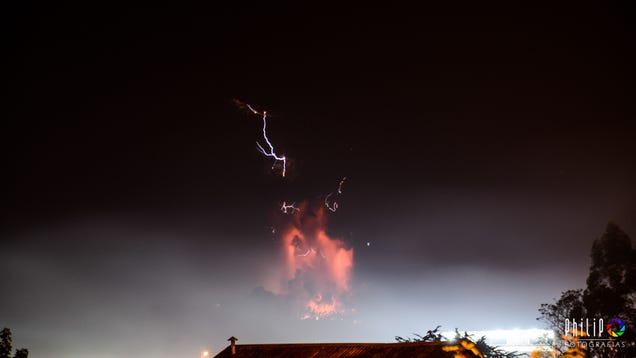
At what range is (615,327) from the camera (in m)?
46.1

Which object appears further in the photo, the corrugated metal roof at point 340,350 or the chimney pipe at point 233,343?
the chimney pipe at point 233,343

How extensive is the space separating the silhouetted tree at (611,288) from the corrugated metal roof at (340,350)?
26.2 metres

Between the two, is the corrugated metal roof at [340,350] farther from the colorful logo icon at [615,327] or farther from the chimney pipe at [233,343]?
the colorful logo icon at [615,327]

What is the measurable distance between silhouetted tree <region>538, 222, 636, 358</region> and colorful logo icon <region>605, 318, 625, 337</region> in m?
0.30

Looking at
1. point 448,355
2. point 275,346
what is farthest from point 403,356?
point 275,346

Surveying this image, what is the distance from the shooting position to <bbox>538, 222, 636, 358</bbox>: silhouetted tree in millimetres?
46250

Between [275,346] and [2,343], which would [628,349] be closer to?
[275,346]

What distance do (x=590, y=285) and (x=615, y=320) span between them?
13.7 ft

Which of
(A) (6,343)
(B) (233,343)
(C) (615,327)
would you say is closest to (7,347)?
(A) (6,343)

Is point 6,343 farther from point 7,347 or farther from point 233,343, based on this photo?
point 233,343

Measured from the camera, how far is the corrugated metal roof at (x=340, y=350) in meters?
27.0

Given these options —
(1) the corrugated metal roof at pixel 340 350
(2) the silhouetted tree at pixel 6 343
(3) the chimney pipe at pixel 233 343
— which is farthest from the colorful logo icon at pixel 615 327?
(2) the silhouetted tree at pixel 6 343

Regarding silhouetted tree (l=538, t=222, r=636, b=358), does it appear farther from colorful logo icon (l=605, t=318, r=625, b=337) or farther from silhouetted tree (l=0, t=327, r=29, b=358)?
silhouetted tree (l=0, t=327, r=29, b=358)

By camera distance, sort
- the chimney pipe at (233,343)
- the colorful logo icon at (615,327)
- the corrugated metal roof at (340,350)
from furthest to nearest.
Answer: the colorful logo icon at (615,327)
the chimney pipe at (233,343)
the corrugated metal roof at (340,350)
